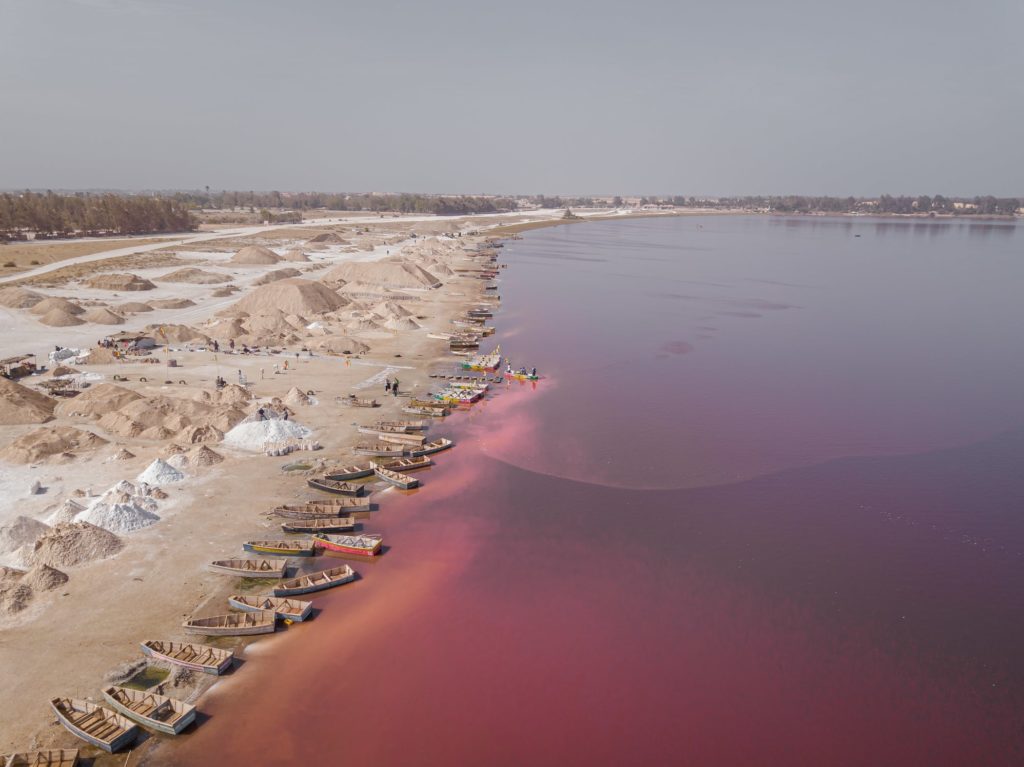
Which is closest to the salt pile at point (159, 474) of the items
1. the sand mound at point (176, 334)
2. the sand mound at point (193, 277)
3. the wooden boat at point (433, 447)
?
the wooden boat at point (433, 447)

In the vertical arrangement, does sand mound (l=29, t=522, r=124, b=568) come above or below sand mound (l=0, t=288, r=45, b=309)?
below

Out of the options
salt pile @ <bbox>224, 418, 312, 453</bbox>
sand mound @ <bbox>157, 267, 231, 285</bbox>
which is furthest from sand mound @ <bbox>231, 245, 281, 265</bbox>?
salt pile @ <bbox>224, 418, 312, 453</bbox>

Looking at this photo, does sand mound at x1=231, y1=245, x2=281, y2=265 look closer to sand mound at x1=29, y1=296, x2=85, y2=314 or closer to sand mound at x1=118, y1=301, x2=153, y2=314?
sand mound at x1=118, y1=301, x2=153, y2=314

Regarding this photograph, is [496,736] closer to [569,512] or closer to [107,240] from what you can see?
[569,512]

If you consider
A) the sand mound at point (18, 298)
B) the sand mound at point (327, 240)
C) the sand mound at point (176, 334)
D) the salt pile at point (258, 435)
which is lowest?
the salt pile at point (258, 435)

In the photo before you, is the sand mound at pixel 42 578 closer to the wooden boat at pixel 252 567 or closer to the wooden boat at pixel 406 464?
the wooden boat at pixel 252 567

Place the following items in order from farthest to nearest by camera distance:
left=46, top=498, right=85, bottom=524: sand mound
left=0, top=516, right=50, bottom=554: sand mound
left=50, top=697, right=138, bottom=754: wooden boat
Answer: left=46, top=498, right=85, bottom=524: sand mound
left=0, top=516, right=50, bottom=554: sand mound
left=50, top=697, right=138, bottom=754: wooden boat

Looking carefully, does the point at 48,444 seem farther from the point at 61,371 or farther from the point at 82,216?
the point at 82,216
